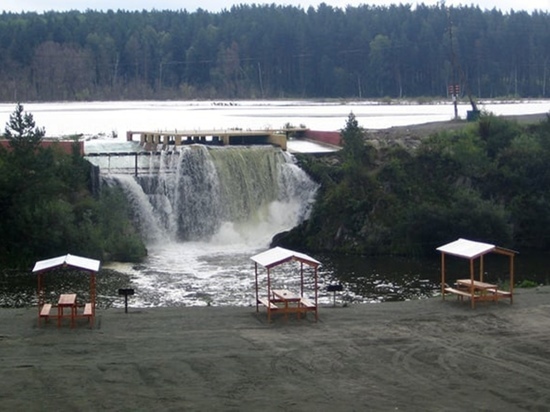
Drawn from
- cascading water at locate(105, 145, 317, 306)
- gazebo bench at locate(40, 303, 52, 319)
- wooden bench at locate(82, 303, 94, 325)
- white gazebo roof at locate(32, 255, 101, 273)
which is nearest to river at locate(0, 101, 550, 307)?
cascading water at locate(105, 145, 317, 306)

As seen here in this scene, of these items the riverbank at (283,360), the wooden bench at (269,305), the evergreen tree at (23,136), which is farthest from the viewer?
the evergreen tree at (23,136)

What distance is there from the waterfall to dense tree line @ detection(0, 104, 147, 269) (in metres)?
1.57

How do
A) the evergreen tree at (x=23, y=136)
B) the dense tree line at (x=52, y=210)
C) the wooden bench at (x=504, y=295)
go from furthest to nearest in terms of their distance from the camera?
the evergreen tree at (x=23, y=136) < the dense tree line at (x=52, y=210) < the wooden bench at (x=504, y=295)

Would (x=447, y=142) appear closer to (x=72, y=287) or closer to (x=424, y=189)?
(x=424, y=189)

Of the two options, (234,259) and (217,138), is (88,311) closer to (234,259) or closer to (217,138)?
(234,259)

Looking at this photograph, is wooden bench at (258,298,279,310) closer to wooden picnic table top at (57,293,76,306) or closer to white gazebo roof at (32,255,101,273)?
white gazebo roof at (32,255,101,273)

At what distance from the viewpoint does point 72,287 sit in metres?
38.8

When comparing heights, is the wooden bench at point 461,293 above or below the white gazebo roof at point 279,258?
below

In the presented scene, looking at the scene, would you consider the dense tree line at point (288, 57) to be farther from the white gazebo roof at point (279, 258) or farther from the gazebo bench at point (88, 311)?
the gazebo bench at point (88, 311)

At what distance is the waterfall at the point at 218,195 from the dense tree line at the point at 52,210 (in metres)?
1.57

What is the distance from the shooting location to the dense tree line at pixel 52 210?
44469 millimetres

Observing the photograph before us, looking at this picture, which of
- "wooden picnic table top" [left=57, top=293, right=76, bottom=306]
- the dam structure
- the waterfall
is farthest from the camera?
the dam structure

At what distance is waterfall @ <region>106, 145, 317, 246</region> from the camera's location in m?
51.2

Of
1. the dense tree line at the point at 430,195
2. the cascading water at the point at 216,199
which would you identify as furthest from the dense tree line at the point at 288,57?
the dense tree line at the point at 430,195
